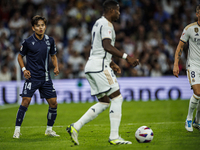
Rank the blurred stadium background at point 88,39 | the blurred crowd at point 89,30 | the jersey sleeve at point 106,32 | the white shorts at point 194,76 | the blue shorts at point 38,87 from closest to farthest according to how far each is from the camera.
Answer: the jersey sleeve at point 106,32, the white shorts at point 194,76, the blue shorts at point 38,87, the blurred stadium background at point 88,39, the blurred crowd at point 89,30

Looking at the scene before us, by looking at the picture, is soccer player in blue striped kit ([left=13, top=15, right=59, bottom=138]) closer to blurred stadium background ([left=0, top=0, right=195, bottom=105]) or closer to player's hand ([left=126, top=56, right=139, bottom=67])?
player's hand ([left=126, top=56, right=139, bottom=67])

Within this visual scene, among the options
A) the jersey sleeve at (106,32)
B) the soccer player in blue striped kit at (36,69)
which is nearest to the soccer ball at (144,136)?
the jersey sleeve at (106,32)

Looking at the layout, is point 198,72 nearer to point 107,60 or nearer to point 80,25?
point 107,60

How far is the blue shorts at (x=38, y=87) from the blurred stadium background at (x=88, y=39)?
8189 millimetres

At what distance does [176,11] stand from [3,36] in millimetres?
9820

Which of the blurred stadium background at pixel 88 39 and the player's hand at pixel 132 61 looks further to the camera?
the blurred stadium background at pixel 88 39

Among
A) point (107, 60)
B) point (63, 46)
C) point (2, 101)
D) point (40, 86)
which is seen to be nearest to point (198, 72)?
point (107, 60)

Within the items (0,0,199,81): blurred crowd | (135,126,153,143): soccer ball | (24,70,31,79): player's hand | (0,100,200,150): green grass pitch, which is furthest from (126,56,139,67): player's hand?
(0,0,199,81): blurred crowd

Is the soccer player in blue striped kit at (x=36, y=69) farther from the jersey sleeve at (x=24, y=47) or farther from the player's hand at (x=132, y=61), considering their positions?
the player's hand at (x=132, y=61)

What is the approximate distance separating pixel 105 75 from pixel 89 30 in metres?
13.1

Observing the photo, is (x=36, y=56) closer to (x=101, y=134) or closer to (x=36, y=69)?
(x=36, y=69)

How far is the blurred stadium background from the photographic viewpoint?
15.0 meters

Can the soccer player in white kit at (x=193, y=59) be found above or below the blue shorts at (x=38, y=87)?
above

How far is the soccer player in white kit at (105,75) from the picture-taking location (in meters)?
5.37
